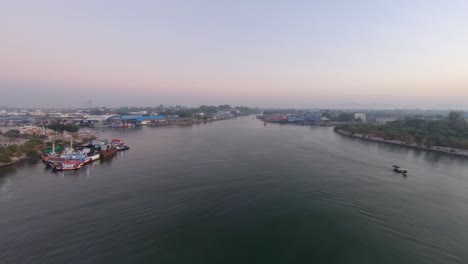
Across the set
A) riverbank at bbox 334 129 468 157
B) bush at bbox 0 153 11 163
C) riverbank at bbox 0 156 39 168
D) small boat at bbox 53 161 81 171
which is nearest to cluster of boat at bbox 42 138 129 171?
small boat at bbox 53 161 81 171

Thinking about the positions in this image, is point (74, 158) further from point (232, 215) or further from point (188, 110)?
point (188, 110)

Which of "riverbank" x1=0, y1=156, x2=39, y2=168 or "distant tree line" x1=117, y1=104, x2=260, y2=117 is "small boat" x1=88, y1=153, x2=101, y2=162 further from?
"distant tree line" x1=117, y1=104, x2=260, y2=117

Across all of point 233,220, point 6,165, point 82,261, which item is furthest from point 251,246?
point 6,165

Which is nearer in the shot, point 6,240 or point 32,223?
point 6,240

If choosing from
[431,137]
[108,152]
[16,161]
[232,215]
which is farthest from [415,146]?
[16,161]

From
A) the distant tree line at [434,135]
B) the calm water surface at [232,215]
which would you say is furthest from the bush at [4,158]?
the distant tree line at [434,135]

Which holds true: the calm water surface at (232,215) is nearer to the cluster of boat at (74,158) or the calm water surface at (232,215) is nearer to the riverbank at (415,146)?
the cluster of boat at (74,158)

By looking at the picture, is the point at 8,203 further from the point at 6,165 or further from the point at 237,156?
the point at 237,156

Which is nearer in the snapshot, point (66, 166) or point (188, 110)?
point (66, 166)
